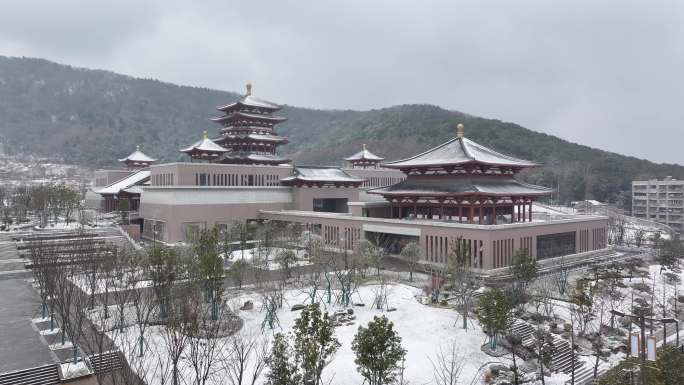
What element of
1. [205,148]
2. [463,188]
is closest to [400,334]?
[463,188]

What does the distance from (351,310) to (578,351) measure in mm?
9543

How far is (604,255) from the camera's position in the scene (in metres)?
34.9

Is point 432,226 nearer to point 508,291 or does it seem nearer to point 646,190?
point 508,291

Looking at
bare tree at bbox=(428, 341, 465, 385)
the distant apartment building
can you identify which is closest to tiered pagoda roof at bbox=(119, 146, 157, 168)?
A: bare tree at bbox=(428, 341, 465, 385)

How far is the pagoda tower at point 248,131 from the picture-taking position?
1906 inches

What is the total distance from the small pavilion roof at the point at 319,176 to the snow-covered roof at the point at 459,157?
38.6 ft

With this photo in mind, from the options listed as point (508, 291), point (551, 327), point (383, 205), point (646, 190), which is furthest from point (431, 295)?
point (646, 190)

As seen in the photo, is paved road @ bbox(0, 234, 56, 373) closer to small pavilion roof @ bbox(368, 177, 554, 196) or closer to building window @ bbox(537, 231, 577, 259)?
small pavilion roof @ bbox(368, 177, 554, 196)

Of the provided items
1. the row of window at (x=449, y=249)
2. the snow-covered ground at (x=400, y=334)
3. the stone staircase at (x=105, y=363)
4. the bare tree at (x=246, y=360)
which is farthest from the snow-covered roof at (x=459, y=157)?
the stone staircase at (x=105, y=363)

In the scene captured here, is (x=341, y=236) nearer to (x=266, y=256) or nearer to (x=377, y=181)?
(x=266, y=256)

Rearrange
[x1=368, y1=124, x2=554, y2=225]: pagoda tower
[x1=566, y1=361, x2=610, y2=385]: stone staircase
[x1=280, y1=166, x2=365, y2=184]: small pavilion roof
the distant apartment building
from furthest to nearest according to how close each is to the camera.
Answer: the distant apartment building → [x1=280, y1=166, x2=365, y2=184]: small pavilion roof → [x1=368, y1=124, x2=554, y2=225]: pagoda tower → [x1=566, y1=361, x2=610, y2=385]: stone staircase

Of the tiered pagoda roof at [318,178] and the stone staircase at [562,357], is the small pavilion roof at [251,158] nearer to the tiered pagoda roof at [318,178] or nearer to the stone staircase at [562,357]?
the tiered pagoda roof at [318,178]

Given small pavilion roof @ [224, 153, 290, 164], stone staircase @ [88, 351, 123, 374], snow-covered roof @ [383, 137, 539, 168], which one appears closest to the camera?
stone staircase @ [88, 351, 123, 374]

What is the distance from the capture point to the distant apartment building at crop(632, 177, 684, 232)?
246 ft
